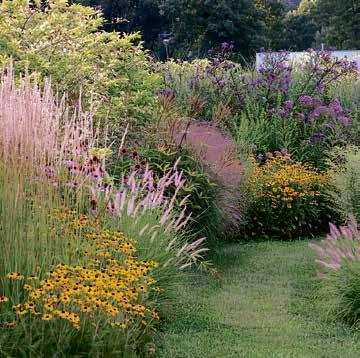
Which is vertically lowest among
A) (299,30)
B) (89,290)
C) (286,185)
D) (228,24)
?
(286,185)

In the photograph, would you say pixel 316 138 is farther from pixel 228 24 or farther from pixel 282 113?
pixel 228 24

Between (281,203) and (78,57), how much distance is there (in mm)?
3350

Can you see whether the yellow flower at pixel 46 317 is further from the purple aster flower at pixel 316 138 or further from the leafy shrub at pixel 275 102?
the purple aster flower at pixel 316 138

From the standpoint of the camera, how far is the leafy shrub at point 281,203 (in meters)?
10.1

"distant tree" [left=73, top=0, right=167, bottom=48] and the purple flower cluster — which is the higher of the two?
"distant tree" [left=73, top=0, right=167, bottom=48]

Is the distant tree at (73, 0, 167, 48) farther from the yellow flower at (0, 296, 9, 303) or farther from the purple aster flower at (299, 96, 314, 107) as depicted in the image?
the yellow flower at (0, 296, 9, 303)

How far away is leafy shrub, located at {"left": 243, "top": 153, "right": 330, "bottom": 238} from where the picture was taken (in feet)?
33.1

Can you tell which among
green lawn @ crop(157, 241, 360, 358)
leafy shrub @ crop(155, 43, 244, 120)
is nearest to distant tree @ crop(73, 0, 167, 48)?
leafy shrub @ crop(155, 43, 244, 120)

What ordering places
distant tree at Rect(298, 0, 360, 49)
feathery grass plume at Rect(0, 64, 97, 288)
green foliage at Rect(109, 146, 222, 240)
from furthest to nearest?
distant tree at Rect(298, 0, 360, 49)
green foliage at Rect(109, 146, 222, 240)
feathery grass plume at Rect(0, 64, 97, 288)

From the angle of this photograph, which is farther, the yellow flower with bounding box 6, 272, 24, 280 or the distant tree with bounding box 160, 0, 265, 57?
the distant tree with bounding box 160, 0, 265, 57

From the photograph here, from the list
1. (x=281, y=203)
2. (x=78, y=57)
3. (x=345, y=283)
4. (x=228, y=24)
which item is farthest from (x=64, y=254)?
(x=228, y=24)

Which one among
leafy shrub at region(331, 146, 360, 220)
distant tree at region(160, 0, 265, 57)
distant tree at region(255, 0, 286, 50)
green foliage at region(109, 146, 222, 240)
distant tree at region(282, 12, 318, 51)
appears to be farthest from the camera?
distant tree at region(282, 12, 318, 51)

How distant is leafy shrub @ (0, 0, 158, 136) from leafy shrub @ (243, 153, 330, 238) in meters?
1.89

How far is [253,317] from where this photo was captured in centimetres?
628
